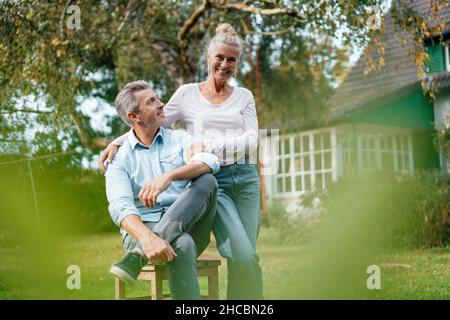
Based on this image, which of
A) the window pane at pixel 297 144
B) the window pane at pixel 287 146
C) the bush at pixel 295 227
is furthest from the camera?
the window pane at pixel 287 146

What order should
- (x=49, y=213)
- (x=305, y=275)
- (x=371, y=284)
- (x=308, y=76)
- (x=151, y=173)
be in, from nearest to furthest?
(x=151, y=173) < (x=371, y=284) < (x=305, y=275) < (x=49, y=213) < (x=308, y=76)

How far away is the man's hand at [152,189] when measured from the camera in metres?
2.73

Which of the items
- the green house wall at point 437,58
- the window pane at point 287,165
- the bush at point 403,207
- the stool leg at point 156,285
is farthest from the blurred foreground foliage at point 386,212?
the window pane at point 287,165

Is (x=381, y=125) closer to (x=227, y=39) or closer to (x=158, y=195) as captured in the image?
(x=227, y=39)

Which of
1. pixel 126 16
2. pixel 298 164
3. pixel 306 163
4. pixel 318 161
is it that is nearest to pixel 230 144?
pixel 126 16

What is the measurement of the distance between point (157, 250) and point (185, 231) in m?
0.19

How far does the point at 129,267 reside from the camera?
271 centimetres

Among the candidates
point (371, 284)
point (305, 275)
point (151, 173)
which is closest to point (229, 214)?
point (151, 173)

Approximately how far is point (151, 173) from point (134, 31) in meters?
7.55

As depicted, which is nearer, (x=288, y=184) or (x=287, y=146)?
(x=288, y=184)

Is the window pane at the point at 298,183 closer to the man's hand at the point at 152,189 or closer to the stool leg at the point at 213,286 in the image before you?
the stool leg at the point at 213,286

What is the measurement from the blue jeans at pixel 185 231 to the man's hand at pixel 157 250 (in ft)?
0.17
